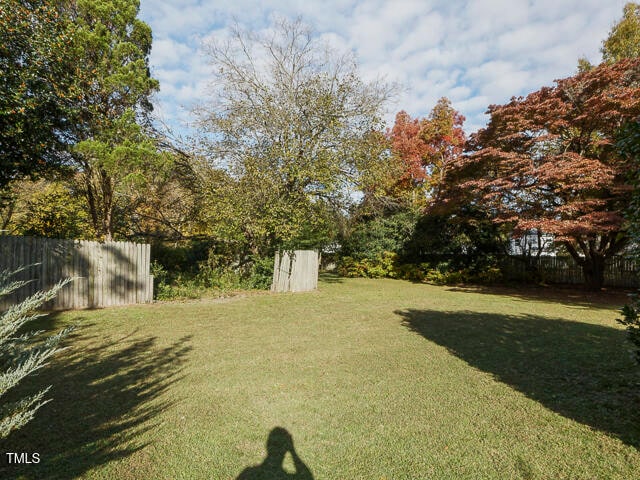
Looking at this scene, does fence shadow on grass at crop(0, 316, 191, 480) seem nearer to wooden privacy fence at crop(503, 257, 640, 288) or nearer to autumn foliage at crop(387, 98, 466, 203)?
wooden privacy fence at crop(503, 257, 640, 288)

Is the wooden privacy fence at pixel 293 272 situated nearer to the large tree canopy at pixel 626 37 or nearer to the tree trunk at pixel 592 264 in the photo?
the tree trunk at pixel 592 264

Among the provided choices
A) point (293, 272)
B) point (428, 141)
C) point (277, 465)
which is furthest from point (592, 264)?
point (277, 465)

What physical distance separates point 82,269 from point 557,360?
9.62m

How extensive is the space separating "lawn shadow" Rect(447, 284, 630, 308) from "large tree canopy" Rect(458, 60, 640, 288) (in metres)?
1.00

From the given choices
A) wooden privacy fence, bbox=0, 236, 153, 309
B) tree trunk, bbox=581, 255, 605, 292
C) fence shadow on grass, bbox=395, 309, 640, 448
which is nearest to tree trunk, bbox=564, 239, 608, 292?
tree trunk, bbox=581, 255, 605, 292

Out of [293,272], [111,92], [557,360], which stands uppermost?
[111,92]

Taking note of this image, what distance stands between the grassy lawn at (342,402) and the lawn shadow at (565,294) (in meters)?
4.39

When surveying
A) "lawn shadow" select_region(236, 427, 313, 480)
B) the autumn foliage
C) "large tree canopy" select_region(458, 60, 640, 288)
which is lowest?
"lawn shadow" select_region(236, 427, 313, 480)

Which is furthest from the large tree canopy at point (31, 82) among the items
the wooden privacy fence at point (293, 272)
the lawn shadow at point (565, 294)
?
the lawn shadow at point (565, 294)

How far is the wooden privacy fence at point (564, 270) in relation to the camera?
46.1 feet

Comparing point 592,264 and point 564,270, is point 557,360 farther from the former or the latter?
point 564,270

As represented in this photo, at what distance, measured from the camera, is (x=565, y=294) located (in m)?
12.0

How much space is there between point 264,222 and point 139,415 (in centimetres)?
829

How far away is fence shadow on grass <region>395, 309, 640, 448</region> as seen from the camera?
3133 millimetres
